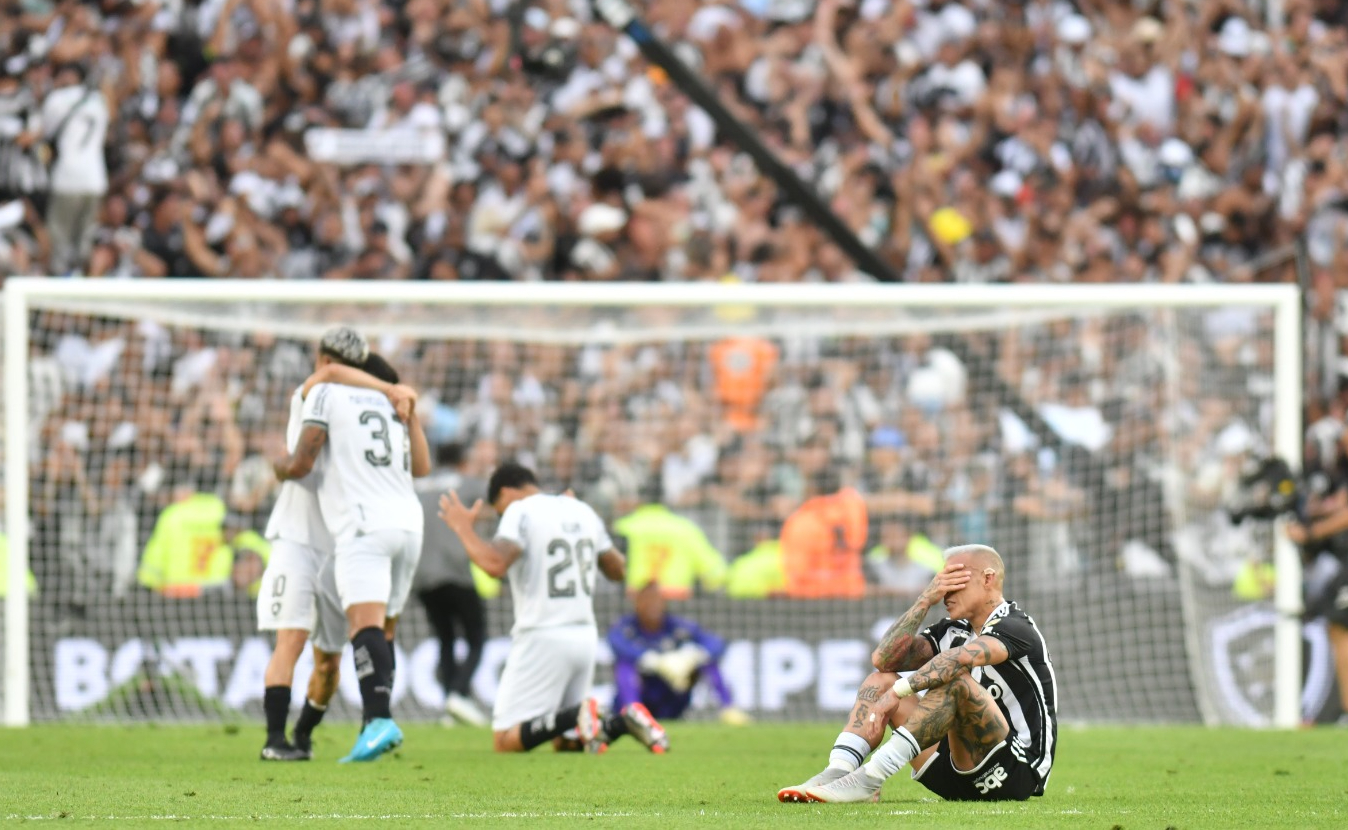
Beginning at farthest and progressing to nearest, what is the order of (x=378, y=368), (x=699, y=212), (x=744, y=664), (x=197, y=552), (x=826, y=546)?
1. (x=699, y=212)
2. (x=826, y=546)
3. (x=744, y=664)
4. (x=197, y=552)
5. (x=378, y=368)

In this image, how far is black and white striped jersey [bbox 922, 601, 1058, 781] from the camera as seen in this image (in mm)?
7305

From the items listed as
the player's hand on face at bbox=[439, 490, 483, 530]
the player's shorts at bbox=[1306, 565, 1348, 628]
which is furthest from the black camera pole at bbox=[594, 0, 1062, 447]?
the player's hand on face at bbox=[439, 490, 483, 530]

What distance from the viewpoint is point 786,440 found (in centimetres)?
1731

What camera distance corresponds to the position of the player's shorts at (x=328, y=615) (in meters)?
10.4

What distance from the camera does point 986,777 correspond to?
7.52 metres

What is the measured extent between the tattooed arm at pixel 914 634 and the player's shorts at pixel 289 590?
3.80m

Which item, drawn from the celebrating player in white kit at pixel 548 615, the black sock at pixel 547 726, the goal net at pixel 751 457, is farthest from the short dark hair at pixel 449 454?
the black sock at pixel 547 726

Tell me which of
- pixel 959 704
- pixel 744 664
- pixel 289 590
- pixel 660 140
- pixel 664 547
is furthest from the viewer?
pixel 660 140

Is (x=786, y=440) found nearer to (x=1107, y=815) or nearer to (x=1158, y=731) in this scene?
(x=1158, y=731)

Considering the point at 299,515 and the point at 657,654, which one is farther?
the point at 657,654

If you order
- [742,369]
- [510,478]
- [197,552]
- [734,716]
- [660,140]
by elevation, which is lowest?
[734,716]

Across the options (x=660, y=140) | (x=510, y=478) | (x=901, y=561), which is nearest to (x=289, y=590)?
(x=510, y=478)

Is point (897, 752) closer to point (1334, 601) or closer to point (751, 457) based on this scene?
point (1334, 601)

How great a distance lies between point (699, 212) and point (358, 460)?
36.6ft
